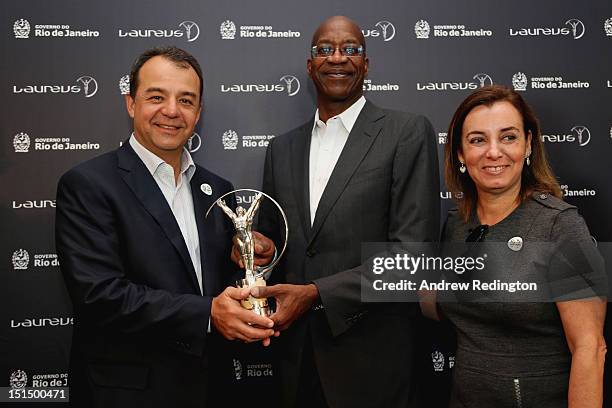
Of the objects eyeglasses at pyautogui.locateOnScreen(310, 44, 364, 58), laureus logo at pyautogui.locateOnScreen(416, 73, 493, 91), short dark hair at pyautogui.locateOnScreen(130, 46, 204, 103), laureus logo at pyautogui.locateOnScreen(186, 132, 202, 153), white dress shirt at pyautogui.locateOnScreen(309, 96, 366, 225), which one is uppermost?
laureus logo at pyautogui.locateOnScreen(416, 73, 493, 91)

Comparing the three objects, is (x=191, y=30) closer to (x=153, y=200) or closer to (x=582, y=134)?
(x=153, y=200)

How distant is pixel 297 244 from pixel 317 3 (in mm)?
1680

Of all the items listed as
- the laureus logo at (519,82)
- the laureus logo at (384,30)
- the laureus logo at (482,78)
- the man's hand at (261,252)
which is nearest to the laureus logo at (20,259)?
the man's hand at (261,252)

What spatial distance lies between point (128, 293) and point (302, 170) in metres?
0.89

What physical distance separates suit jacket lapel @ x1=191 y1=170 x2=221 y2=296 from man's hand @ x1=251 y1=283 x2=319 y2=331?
11.8 inches

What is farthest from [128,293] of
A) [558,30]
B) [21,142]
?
[558,30]

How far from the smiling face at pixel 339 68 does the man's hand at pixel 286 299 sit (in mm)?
894

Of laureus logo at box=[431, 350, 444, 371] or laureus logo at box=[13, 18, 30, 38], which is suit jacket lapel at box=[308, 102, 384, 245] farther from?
laureus logo at box=[13, 18, 30, 38]

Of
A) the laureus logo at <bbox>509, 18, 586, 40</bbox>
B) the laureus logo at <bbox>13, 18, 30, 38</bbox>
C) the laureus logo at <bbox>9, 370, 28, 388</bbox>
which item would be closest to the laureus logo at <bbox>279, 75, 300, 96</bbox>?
the laureus logo at <bbox>509, 18, 586, 40</bbox>

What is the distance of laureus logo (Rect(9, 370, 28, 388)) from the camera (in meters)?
3.12

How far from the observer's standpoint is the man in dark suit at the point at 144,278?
1916 millimetres

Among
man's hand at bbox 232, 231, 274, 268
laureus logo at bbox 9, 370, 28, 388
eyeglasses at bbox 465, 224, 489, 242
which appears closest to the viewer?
eyeglasses at bbox 465, 224, 489, 242

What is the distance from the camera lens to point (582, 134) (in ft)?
10.7

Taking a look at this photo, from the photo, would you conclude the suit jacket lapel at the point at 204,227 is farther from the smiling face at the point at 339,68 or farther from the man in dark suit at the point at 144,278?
the smiling face at the point at 339,68
